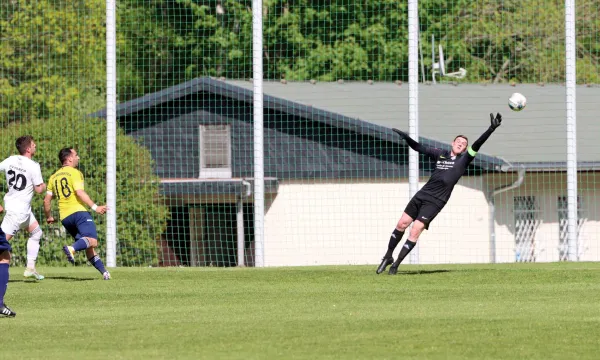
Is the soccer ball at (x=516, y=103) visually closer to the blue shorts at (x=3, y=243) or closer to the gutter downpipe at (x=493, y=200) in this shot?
the blue shorts at (x=3, y=243)

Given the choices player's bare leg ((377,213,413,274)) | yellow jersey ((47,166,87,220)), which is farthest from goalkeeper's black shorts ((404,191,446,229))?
yellow jersey ((47,166,87,220))

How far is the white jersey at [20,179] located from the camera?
51.5 ft

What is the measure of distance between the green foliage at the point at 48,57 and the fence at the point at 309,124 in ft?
0.44

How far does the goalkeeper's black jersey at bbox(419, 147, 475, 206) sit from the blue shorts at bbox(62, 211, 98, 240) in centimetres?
455

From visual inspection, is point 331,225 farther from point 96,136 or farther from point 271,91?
point 271,91

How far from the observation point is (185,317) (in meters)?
11.9

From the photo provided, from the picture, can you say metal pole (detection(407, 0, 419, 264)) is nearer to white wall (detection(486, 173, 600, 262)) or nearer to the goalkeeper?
the goalkeeper

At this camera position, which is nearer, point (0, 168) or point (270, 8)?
point (0, 168)

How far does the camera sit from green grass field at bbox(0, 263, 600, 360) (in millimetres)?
9516

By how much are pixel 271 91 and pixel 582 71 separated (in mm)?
8517

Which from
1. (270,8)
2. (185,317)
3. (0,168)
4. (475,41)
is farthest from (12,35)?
(185,317)

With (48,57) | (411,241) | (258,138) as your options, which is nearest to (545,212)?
(258,138)

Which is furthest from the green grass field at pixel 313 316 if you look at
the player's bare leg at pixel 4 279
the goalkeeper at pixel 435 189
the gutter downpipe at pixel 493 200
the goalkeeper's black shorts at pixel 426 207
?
the gutter downpipe at pixel 493 200

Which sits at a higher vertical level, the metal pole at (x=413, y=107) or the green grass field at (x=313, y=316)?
the metal pole at (x=413, y=107)
